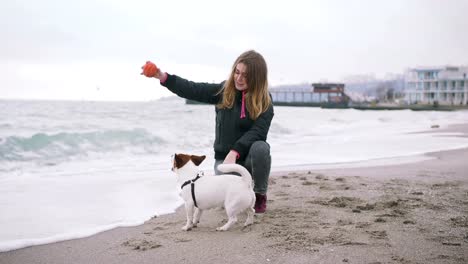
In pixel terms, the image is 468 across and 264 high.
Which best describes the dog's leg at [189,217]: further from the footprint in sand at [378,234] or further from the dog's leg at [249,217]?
the footprint in sand at [378,234]

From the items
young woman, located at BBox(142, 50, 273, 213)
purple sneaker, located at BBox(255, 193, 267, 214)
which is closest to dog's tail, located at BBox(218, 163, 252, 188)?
young woman, located at BBox(142, 50, 273, 213)

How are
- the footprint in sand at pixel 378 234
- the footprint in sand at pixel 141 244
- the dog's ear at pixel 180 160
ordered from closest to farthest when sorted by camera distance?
the footprint in sand at pixel 141 244, the footprint in sand at pixel 378 234, the dog's ear at pixel 180 160

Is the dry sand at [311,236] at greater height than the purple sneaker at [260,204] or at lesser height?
lesser

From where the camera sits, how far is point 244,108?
357 cm

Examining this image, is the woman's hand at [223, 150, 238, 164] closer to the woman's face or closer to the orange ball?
the woman's face

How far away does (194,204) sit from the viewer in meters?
3.18

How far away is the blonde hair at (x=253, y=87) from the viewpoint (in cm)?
347

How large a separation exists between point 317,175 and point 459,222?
99.2 inches

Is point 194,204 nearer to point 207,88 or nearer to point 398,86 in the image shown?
point 207,88

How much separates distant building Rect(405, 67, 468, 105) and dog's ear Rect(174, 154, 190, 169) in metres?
72.8

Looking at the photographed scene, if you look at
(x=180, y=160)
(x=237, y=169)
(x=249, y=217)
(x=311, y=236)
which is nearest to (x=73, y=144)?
(x=180, y=160)

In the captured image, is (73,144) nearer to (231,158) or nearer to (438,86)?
(231,158)

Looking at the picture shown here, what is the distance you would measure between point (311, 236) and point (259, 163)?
2.72 ft

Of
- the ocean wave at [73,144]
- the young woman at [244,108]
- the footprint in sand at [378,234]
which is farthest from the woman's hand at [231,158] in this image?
the ocean wave at [73,144]
